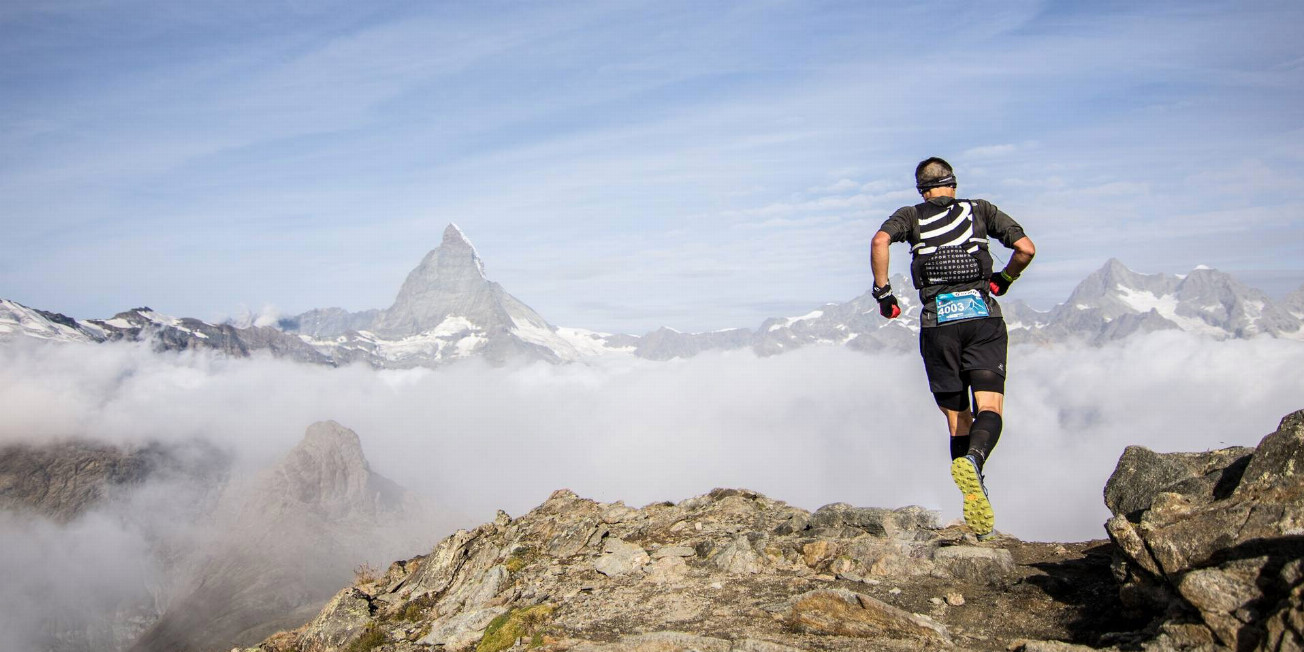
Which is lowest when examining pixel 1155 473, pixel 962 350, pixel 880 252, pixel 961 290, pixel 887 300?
pixel 1155 473

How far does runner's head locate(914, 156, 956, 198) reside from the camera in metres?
11.8

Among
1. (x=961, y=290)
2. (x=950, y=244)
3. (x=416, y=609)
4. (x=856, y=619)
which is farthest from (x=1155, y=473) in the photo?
(x=416, y=609)

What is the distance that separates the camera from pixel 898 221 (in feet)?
37.5

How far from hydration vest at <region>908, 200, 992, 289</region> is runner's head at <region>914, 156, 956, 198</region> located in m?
0.30

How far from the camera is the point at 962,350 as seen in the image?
11.3 m

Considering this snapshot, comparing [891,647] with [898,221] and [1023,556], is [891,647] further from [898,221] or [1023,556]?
[898,221]

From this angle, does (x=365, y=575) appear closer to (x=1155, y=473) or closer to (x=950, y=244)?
(x=950, y=244)

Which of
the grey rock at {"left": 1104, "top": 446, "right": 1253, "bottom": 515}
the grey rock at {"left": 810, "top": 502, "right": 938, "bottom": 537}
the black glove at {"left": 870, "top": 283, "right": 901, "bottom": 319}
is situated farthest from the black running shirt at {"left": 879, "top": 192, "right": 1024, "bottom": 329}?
the grey rock at {"left": 810, "top": 502, "right": 938, "bottom": 537}

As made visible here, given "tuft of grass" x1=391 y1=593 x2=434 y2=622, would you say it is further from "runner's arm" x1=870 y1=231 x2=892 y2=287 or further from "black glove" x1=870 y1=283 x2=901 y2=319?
"runner's arm" x1=870 y1=231 x2=892 y2=287

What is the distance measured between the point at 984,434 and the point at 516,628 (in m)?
6.65

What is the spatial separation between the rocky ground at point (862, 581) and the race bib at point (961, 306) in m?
3.14

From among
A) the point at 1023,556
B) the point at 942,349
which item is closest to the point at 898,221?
the point at 942,349

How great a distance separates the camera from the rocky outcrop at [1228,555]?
6.28 metres

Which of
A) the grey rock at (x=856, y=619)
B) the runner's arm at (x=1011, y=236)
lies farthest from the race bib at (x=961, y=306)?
the grey rock at (x=856, y=619)
